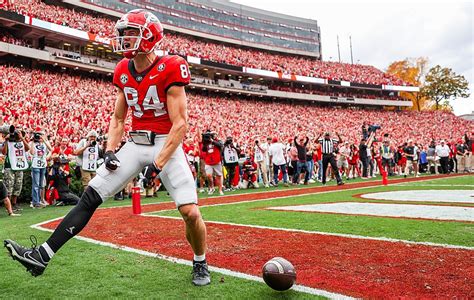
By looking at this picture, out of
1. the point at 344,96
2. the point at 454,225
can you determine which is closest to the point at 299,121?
the point at 344,96

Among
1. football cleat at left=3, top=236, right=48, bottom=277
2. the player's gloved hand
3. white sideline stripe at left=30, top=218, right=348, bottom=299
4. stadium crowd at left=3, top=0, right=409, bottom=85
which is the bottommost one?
white sideline stripe at left=30, top=218, right=348, bottom=299

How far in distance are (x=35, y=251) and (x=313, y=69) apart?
57.5 m

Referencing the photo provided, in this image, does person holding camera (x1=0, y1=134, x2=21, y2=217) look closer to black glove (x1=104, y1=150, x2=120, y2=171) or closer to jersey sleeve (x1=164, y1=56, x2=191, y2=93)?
black glove (x1=104, y1=150, x2=120, y2=171)

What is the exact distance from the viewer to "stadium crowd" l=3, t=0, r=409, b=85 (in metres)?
34.6

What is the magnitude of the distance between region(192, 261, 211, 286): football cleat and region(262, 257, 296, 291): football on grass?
1.75 feet

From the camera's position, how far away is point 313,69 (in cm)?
5788

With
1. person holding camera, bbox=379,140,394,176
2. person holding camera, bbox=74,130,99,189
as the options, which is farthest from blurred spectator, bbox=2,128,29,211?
person holding camera, bbox=379,140,394,176

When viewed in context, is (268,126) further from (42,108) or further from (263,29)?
(263,29)

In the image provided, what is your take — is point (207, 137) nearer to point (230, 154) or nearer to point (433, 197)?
point (230, 154)

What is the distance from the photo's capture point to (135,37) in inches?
131

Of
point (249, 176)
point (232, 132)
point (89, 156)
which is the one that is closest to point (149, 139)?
point (89, 156)

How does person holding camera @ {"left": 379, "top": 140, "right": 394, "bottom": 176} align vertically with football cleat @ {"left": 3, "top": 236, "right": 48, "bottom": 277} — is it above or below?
above

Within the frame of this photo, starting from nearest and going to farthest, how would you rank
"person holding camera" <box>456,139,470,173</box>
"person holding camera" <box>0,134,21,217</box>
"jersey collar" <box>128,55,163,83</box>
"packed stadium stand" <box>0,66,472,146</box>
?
"jersey collar" <box>128,55,163,83</box> < "person holding camera" <box>0,134,21,217</box> < "packed stadium stand" <box>0,66,472,146</box> < "person holding camera" <box>456,139,470,173</box>

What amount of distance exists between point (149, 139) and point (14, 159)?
24.4 feet
